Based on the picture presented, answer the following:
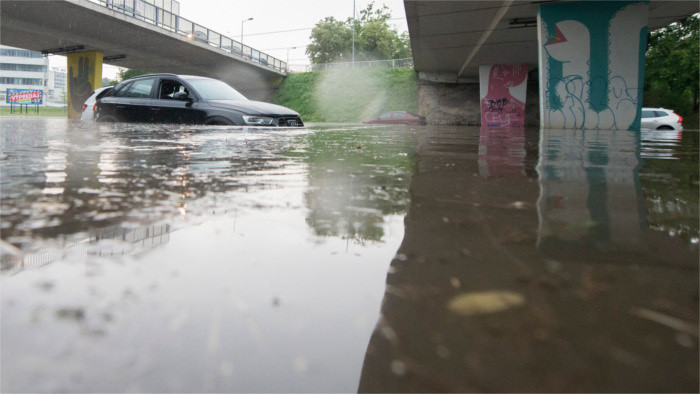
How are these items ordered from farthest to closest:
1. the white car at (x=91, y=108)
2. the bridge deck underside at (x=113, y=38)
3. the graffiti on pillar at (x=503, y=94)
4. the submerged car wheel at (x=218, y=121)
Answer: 1. the graffiti on pillar at (x=503, y=94)
2. the bridge deck underside at (x=113, y=38)
3. the white car at (x=91, y=108)
4. the submerged car wheel at (x=218, y=121)

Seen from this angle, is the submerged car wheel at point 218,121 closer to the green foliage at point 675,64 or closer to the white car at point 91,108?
the white car at point 91,108

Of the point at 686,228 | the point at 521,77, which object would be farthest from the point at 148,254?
the point at 521,77

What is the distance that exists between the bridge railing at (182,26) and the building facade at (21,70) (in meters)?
75.4

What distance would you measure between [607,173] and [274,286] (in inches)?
71.3

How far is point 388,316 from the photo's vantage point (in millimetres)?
561

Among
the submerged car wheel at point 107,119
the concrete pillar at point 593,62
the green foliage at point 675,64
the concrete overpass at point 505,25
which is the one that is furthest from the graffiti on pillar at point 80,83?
the green foliage at point 675,64

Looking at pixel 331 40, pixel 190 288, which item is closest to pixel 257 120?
pixel 190 288

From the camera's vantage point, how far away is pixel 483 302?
0.60 metres

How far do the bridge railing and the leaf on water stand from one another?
21.7m

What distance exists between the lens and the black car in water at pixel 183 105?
7805 millimetres

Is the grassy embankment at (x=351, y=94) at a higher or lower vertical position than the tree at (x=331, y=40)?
lower

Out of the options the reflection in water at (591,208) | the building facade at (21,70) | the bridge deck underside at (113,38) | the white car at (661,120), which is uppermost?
the building facade at (21,70)

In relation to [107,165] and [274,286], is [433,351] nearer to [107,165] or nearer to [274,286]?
[274,286]

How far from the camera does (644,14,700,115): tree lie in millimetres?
25344
